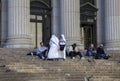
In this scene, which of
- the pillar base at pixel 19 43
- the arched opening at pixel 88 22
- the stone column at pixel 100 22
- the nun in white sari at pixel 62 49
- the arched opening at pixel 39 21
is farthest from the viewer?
the arched opening at pixel 88 22

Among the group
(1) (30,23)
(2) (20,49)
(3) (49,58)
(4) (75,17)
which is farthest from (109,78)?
(1) (30,23)

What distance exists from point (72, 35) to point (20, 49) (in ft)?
17.4

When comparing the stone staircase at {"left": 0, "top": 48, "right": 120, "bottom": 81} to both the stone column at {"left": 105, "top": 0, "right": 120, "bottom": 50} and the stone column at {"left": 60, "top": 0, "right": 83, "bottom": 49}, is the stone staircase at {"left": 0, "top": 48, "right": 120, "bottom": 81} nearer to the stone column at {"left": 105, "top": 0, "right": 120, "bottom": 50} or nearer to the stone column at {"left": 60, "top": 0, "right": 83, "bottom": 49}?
the stone column at {"left": 60, "top": 0, "right": 83, "bottom": 49}

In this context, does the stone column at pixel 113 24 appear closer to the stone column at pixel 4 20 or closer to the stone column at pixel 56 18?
the stone column at pixel 56 18

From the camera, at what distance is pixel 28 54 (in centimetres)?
2886

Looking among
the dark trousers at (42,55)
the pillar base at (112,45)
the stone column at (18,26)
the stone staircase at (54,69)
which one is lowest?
the stone staircase at (54,69)

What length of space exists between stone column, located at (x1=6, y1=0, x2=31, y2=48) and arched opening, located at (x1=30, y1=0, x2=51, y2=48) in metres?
3.70

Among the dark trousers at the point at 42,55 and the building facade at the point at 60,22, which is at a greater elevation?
the building facade at the point at 60,22

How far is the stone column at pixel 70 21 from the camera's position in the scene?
34.4 metres

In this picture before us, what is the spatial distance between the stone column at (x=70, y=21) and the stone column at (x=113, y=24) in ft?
9.03

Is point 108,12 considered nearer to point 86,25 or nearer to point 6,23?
point 86,25

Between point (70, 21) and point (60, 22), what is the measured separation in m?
1.93

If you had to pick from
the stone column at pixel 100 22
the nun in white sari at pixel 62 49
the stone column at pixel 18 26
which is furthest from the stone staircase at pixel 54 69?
the stone column at pixel 100 22

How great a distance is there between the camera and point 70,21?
Answer: 1355 inches
